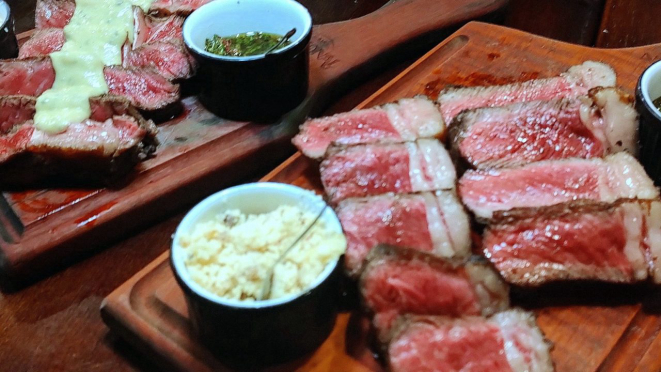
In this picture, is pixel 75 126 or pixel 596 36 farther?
pixel 596 36

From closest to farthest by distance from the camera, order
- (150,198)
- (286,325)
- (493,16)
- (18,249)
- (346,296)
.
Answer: (286,325), (346,296), (18,249), (150,198), (493,16)

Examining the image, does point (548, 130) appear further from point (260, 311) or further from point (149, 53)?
point (149, 53)

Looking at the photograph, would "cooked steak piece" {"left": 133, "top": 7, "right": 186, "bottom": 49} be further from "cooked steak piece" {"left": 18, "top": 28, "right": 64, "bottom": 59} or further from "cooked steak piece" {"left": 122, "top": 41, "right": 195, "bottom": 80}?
"cooked steak piece" {"left": 18, "top": 28, "right": 64, "bottom": 59}

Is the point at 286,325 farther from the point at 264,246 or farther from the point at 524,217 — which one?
the point at 524,217

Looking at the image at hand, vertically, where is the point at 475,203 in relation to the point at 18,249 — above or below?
above

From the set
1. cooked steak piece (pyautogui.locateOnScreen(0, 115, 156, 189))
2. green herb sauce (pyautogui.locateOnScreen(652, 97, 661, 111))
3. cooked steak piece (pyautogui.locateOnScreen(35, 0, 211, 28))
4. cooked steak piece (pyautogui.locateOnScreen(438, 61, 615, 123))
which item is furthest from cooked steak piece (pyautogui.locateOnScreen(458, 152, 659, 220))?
cooked steak piece (pyautogui.locateOnScreen(35, 0, 211, 28))

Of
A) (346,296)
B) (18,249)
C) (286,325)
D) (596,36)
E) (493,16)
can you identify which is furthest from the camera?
(596,36)

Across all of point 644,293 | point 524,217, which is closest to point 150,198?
point 524,217

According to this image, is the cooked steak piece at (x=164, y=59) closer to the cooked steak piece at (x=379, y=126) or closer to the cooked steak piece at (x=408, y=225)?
the cooked steak piece at (x=379, y=126)

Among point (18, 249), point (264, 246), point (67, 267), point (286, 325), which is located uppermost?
point (264, 246)
